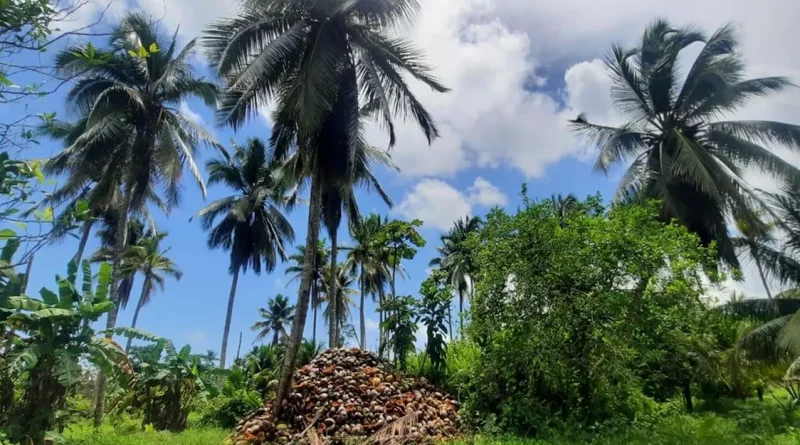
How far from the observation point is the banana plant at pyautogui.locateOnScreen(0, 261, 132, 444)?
20.4 ft

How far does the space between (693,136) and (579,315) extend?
10.1m

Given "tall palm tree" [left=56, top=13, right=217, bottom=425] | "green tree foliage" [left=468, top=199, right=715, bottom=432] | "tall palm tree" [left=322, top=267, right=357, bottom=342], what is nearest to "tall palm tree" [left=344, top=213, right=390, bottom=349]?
"tall palm tree" [left=322, top=267, right=357, bottom=342]

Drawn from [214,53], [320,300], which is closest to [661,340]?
[214,53]

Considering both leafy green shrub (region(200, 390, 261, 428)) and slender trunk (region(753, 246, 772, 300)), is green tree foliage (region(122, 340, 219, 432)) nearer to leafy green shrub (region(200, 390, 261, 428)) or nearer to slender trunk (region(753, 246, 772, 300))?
leafy green shrub (region(200, 390, 261, 428))

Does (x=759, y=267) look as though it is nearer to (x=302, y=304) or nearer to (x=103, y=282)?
(x=302, y=304)

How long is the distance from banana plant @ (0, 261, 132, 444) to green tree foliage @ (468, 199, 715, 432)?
6457 mm

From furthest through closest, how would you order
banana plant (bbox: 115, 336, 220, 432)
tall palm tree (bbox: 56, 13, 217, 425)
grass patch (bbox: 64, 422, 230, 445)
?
1. tall palm tree (bbox: 56, 13, 217, 425)
2. banana plant (bbox: 115, 336, 220, 432)
3. grass patch (bbox: 64, 422, 230, 445)

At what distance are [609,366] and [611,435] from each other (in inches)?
46.4

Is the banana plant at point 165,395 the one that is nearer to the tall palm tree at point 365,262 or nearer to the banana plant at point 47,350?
the banana plant at point 47,350

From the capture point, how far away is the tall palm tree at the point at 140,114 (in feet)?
50.7

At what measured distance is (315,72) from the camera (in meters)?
11.1

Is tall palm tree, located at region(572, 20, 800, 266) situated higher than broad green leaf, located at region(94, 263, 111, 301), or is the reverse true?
tall palm tree, located at region(572, 20, 800, 266)

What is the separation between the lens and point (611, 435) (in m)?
7.88

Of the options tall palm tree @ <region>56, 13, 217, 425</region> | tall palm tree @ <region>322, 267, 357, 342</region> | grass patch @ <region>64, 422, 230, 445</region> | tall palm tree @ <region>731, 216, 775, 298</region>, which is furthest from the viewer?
tall palm tree @ <region>322, 267, 357, 342</region>
